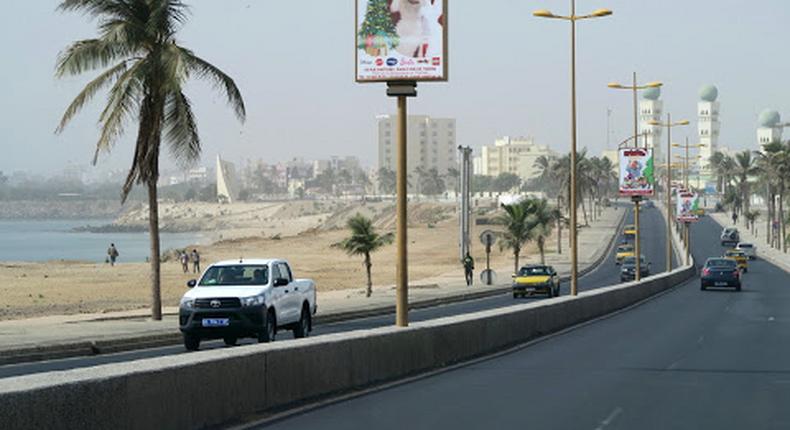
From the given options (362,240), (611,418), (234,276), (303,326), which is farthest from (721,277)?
(611,418)

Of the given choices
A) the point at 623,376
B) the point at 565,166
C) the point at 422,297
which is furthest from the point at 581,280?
the point at 565,166

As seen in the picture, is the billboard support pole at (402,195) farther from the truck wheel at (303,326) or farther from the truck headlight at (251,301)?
the truck wheel at (303,326)

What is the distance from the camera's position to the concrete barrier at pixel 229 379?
10.4m

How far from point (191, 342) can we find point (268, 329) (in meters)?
1.63

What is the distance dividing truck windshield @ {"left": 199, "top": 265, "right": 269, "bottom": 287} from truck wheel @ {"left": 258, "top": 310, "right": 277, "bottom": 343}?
79 centimetres

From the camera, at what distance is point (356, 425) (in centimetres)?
1432

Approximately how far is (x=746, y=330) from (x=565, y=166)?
145 meters

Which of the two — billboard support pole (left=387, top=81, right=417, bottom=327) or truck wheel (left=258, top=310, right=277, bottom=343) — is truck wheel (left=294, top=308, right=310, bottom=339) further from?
billboard support pole (left=387, top=81, right=417, bottom=327)

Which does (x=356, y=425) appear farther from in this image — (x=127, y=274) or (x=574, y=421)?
(x=127, y=274)

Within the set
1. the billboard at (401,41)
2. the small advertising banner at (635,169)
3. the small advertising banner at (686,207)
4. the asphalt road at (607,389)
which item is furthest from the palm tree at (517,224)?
the billboard at (401,41)

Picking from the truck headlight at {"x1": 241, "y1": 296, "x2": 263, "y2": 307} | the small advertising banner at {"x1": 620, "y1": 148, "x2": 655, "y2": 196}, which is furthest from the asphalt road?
the small advertising banner at {"x1": 620, "y1": 148, "x2": 655, "y2": 196}

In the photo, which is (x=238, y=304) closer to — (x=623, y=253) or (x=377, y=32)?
(x=377, y=32)

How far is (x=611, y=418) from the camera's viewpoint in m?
15.4

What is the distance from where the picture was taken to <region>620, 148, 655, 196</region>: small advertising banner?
176ft
